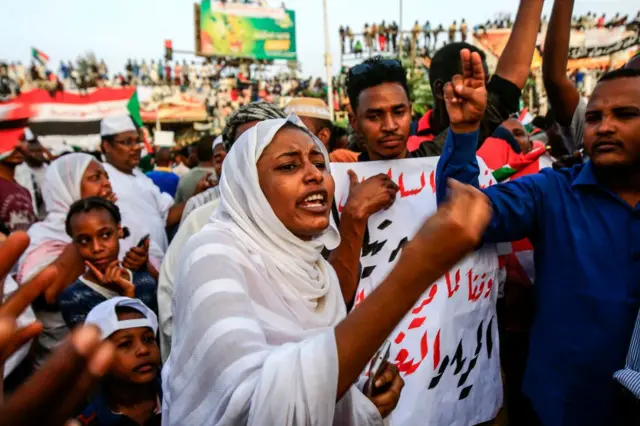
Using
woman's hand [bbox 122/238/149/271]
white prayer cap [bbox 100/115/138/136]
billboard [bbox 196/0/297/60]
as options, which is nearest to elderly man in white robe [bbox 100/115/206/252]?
white prayer cap [bbox 100/115/138/136]

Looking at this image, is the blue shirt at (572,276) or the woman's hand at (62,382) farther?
the blue shirt at (572,276)

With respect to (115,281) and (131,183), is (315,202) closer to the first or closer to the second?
(115,281)

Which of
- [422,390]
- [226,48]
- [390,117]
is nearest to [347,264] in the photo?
[422,390]

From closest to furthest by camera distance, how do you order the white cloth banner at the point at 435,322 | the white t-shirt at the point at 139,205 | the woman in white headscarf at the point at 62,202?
the white cloth banner at the point at 435,322 < the woman in white headscarf at the point at 62,202 < the white t-shirt at the point at 139,205

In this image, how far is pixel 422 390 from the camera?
1.77 meters

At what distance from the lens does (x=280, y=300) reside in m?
1.36

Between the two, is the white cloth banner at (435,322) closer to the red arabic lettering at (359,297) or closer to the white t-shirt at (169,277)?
the red arabic lettering at (359,297)

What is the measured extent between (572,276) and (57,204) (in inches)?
126

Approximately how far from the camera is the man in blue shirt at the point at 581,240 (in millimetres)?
1578

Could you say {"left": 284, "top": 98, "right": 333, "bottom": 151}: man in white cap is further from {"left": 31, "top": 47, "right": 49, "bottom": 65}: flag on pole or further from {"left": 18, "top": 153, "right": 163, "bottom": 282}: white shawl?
{"left": 31, "top": 47, "right": 49, "bottom": 65}: flag on pole

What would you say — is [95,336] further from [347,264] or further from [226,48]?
[226,48]

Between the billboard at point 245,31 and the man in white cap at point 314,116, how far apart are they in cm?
3567

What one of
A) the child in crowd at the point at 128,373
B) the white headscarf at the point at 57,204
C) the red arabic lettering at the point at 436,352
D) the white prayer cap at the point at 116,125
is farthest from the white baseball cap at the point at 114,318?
the white prayer cap at the point at 116,125

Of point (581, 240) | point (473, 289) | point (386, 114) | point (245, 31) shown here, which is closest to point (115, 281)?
point (386, 114)
